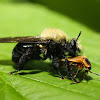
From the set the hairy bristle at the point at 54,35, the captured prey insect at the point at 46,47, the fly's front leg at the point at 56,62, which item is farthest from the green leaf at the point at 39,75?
the hairy bristle at the point at 54,35

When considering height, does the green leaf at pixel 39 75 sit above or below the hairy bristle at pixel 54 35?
below

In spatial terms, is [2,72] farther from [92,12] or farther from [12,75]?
[92,12]

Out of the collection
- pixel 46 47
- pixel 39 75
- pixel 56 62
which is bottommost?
pixel 39 75

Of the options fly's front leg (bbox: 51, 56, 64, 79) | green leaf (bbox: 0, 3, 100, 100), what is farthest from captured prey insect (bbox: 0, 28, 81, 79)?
green leaf (bbox: 0, 3, 100, 100)

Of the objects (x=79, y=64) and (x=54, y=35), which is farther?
(x=54, y=35)

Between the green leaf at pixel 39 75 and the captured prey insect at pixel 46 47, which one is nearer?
the green leaf at pixel 39 75

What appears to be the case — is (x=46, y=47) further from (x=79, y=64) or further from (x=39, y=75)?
(x=79, y=64)

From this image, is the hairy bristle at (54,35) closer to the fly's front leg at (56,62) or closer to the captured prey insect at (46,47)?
the captured prey insect at (46,47)

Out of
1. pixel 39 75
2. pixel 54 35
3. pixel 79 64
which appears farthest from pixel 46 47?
pixel 79 64
